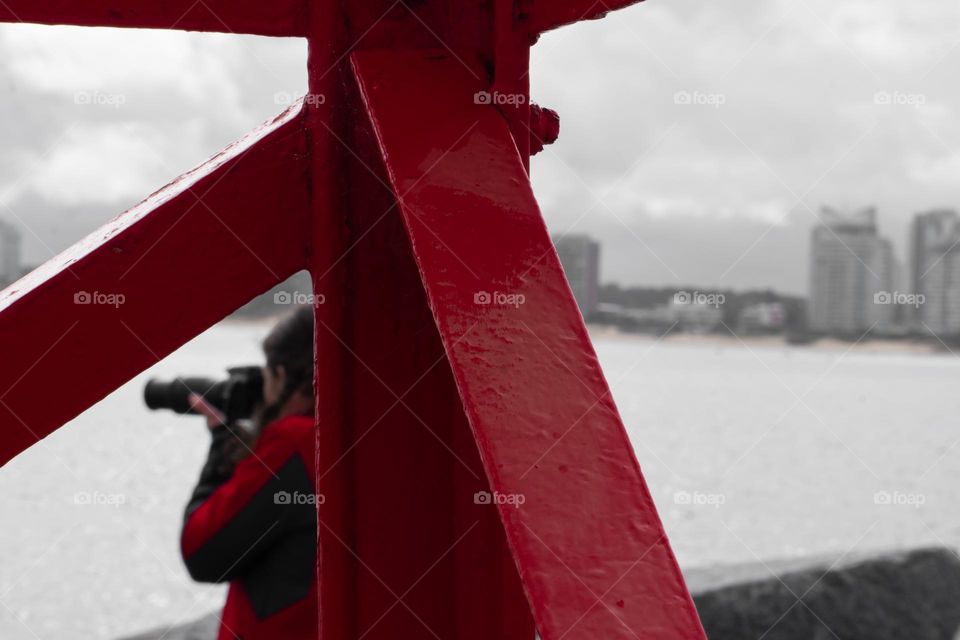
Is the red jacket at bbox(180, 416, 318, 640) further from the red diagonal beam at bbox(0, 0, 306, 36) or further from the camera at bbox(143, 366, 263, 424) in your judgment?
the red diagonal beam at bbox(0, 0, 306, 36)

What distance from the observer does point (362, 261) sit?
3.12 ft

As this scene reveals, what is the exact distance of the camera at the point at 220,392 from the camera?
175 centimetres

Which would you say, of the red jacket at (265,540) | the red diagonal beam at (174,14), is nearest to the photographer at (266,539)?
the red jacket at (265,540)

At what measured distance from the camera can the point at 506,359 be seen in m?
0.75

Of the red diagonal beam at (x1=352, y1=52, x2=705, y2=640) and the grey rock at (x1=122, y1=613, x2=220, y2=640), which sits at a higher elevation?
the red diagonal beam at (x1=352, y1=52, x2=705, y2=640)

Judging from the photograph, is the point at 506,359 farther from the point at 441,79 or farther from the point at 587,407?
the point at 441,79

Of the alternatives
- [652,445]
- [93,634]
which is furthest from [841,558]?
[652,445]

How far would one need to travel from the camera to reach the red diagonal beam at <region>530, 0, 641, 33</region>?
88 cm

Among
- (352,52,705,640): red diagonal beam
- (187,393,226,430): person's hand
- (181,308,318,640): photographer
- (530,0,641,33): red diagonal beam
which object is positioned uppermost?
(530,0,641,33): red diagonal beam

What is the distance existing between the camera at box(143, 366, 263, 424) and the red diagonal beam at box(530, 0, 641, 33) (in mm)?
1147

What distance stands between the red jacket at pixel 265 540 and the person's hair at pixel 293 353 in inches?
4.3

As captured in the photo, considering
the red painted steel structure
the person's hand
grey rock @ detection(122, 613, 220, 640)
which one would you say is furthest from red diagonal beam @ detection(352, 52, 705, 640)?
grey rock @ detection(122, 613, 220, 640)

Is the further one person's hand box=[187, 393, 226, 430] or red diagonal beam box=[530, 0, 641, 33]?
person's hand box=[187, 393, 226, 430]

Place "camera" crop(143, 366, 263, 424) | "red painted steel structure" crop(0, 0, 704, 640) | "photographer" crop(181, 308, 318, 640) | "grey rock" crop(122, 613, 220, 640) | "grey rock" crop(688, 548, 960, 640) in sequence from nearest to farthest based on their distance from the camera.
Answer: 1. "red painted steel structure" crop(0, 0, 704, 640)
2. "photographer" crop(181, 308, 318, 640)
3. "camera" crop(143, 366, 263, 424)
4. "grey rock" crop(122, 613, 220, 640)
5. "grey rock" crop(688, 548, 960, 640)
